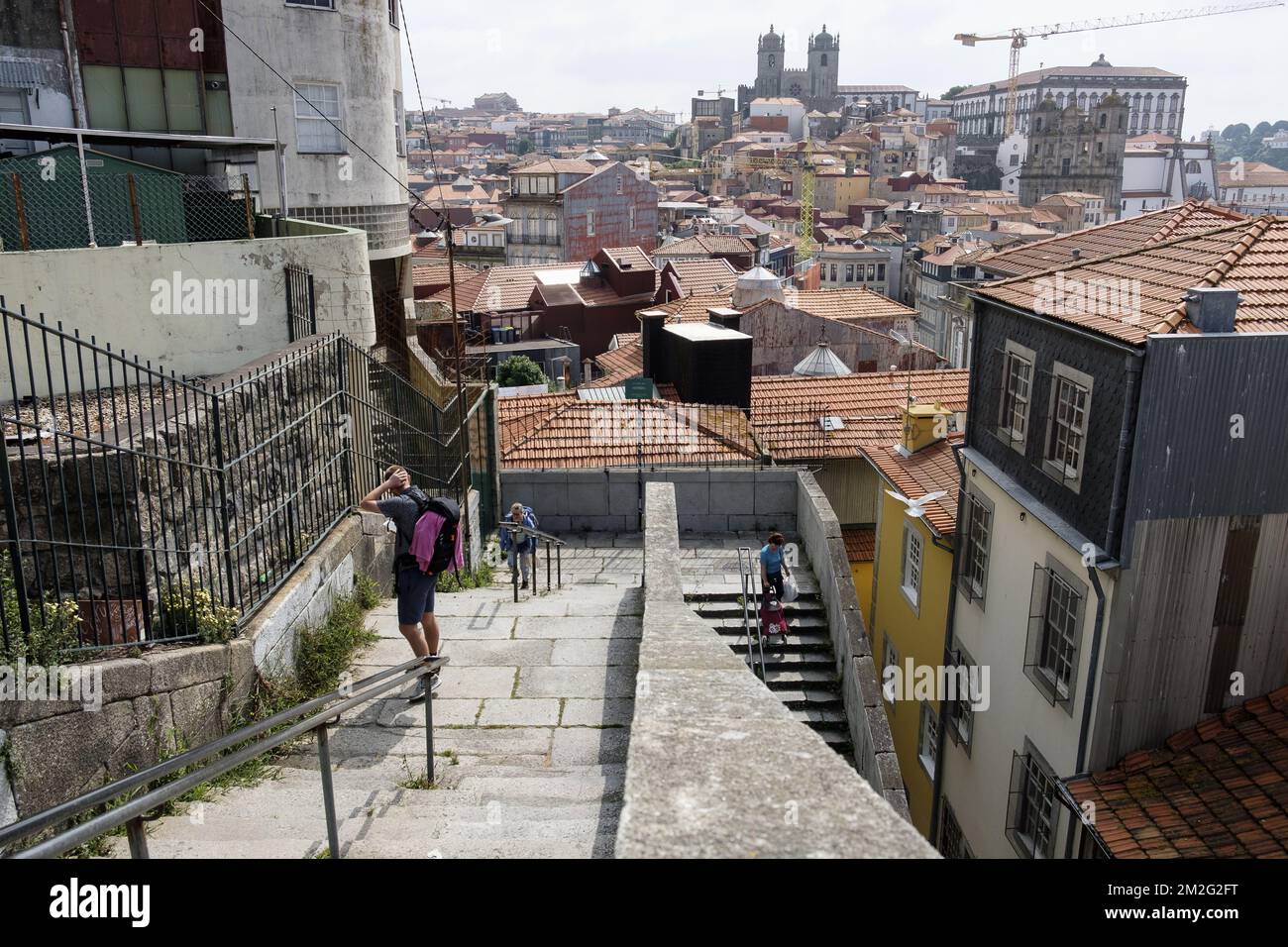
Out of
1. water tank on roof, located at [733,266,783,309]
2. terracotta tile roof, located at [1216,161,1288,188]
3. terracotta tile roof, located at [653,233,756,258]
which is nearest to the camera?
water tank on roof, located at [733,266,783,309]

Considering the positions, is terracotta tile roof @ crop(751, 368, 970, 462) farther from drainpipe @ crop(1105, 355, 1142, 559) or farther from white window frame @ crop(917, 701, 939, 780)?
drainpipe @ crop(1105, 355, 1142, 559)

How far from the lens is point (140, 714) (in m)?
5.46

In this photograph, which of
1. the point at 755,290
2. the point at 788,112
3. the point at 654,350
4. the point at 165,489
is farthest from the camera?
the point at 788,112

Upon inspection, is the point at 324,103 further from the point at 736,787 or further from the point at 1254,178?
the point at 1254,178

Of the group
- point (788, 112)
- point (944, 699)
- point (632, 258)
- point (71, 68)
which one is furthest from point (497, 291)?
point (788, 112)

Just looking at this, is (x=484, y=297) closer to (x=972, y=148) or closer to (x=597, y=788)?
(x=597, y=788)

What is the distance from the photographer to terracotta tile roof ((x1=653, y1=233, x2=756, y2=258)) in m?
61.0

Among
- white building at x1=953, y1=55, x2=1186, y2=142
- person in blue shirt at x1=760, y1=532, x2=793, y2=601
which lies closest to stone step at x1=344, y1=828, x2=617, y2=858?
person in blue shirt at x1=760, y1=532, x2=793, y2=601

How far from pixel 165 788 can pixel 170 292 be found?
9.22 metres

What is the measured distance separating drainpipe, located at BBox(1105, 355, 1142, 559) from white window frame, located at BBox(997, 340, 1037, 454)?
8.39 feet

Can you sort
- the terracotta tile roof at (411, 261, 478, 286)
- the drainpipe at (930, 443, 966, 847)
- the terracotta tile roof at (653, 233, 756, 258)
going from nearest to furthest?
the drainpipe at (930, 443, 966, 847) → the terracotta tile roof at (411, 261, 478, 286) → the terracotta tile roof at (653, 233, 756, 258)

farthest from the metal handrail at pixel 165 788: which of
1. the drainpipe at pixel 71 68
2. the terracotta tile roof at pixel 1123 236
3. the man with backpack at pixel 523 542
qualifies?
the drainpipe at pixel 71 68

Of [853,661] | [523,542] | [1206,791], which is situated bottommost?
[1206,791]

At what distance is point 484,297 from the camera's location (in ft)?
161
